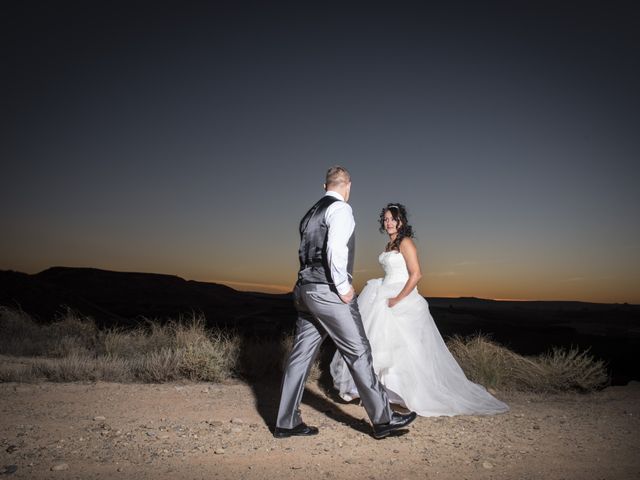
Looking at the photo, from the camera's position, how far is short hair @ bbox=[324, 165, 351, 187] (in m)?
4.70

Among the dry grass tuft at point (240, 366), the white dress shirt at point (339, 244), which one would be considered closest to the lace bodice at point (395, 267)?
the white dress shirt at point (339, 244)

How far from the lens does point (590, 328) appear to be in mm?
32281

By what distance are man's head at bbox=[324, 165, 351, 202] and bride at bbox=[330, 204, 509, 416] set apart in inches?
66.5

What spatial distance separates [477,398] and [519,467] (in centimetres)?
189

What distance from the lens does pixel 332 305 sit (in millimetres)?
4496

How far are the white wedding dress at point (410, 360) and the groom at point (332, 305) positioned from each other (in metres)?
1.17

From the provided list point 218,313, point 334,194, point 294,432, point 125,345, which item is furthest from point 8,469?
point 218,313

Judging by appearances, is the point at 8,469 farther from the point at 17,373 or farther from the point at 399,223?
the point at 399,223

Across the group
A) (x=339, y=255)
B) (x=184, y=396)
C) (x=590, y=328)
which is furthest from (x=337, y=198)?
(x=590, y=328)

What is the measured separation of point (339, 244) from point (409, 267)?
1.96m

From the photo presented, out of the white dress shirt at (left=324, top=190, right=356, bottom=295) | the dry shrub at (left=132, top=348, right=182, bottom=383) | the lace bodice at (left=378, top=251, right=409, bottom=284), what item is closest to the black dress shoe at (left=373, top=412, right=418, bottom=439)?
the white dress shirt at (left=324, top=190, right=356, bottom=295)

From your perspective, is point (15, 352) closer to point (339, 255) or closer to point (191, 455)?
point (191, 455)

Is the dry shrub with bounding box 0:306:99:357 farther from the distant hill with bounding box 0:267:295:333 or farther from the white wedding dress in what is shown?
the distant hill with bounding box 0:267:295:333

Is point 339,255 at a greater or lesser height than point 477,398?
greater
